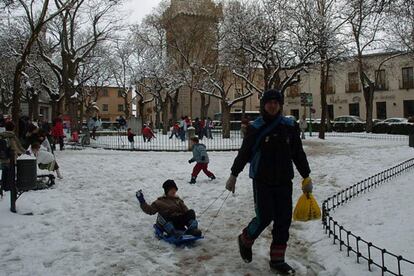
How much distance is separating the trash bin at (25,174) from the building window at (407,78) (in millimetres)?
48629

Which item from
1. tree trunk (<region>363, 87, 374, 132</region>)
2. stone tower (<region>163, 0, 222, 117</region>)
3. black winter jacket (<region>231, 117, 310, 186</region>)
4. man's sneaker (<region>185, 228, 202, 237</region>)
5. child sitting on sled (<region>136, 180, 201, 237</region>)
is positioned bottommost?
man's sneaker (<region>185, 228, 202, 237</region>)

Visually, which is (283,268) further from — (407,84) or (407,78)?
(407,78)

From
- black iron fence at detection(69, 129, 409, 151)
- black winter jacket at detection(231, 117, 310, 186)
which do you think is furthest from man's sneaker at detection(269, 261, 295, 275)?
black iron fence at detection(69, 129, 409, 151)

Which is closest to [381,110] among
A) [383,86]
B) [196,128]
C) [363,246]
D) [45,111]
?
[383,86]

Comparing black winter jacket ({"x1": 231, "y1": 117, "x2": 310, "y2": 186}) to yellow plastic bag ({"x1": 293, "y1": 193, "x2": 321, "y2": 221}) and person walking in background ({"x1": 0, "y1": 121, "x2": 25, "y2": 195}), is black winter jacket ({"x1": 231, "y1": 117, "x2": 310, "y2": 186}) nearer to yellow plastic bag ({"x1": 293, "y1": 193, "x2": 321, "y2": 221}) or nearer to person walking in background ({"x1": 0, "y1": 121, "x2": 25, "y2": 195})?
yellow plastic bag ({"x1": 293, "y1": 193, "x2": 321, "y2": 221})

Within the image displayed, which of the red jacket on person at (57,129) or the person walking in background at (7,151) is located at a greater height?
the red jacket on person at (57,129)

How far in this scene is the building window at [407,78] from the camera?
47875 mm

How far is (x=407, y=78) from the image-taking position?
4816 centimetres

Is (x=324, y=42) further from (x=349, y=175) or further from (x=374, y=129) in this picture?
(x=374, y=129)

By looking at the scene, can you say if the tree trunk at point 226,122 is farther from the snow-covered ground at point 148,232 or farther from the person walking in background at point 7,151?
the person walking in background at point 7,151

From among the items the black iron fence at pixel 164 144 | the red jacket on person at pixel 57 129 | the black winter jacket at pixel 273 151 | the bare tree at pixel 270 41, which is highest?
the bare tree at pixel 270 41

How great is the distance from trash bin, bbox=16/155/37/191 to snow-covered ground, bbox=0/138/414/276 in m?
0.40

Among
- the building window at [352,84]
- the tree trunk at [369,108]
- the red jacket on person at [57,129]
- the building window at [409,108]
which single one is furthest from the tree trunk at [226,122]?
the building window at [409,108]

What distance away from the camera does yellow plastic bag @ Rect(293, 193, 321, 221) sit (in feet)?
15.5
